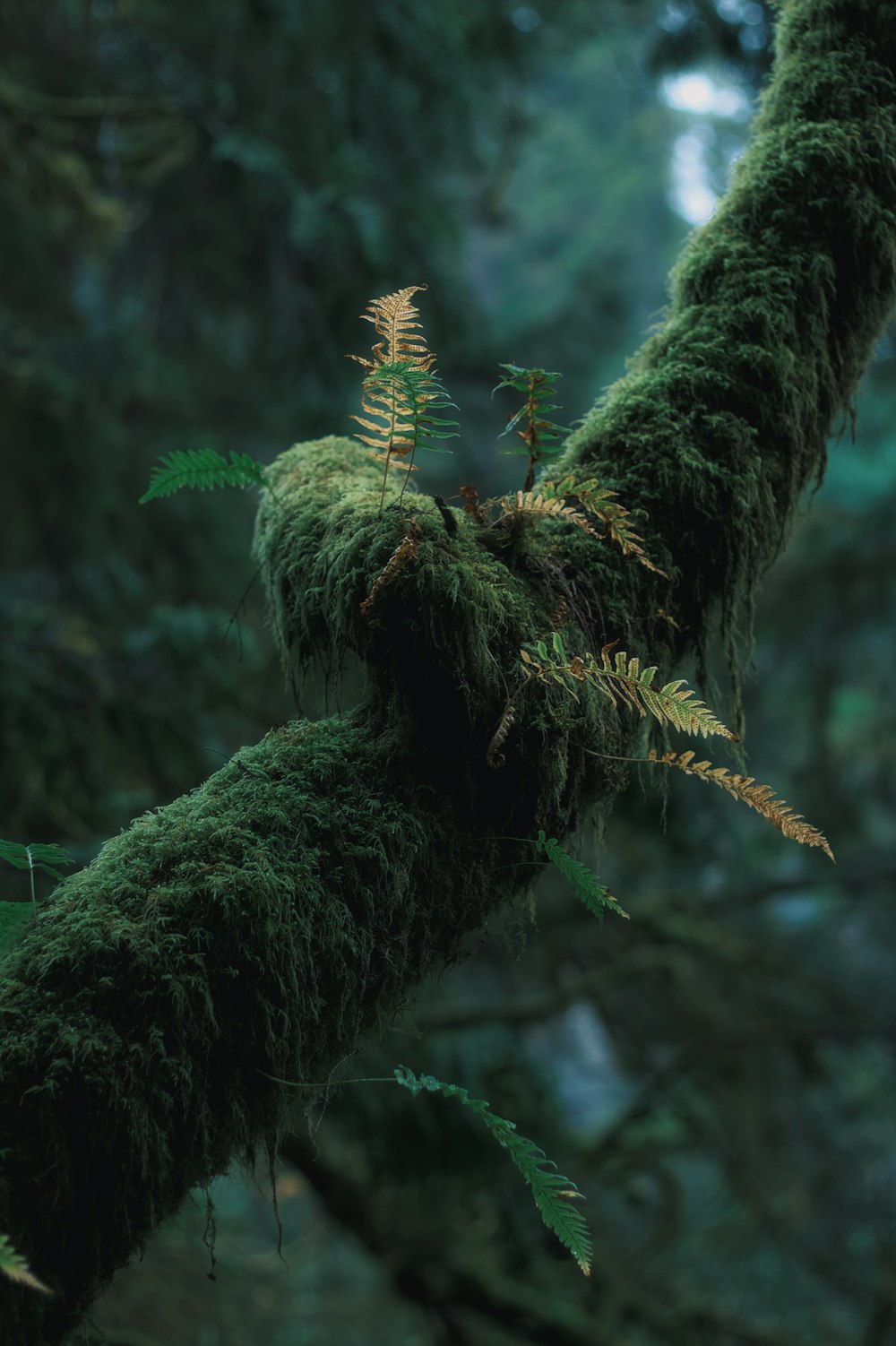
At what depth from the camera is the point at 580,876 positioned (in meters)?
1.86

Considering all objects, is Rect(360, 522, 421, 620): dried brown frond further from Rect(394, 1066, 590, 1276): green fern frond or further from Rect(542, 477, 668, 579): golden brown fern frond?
Rect(394, 1066, 590, 1276): green fern frond

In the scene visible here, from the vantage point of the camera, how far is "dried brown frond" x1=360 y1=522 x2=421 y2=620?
170cm

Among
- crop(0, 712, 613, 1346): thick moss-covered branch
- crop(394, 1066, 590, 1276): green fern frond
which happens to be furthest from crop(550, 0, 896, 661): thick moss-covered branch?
crop(394, 1066, 590, 1276): green fern frond

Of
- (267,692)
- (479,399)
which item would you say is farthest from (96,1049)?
(479,399)

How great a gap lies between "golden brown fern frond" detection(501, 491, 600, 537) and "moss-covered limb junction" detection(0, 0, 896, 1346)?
0.03m

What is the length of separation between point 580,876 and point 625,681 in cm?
34

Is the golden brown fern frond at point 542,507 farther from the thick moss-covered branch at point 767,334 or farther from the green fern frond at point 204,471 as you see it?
the green fern frond at point 204,471

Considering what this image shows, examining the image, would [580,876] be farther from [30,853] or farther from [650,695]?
[30,853]

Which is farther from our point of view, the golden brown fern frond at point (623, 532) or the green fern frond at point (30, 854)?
the golden brown fern frond at point (623, 532)

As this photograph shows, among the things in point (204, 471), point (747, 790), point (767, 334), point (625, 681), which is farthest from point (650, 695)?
point (204, 471)

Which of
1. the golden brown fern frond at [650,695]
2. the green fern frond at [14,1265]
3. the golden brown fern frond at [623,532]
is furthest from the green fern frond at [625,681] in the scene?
the green fern frond at [14,1265]

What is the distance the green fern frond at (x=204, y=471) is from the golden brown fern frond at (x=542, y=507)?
0.50 m

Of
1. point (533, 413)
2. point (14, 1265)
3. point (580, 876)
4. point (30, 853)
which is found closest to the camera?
point (14, 1265)

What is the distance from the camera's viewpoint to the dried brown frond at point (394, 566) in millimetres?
1696
